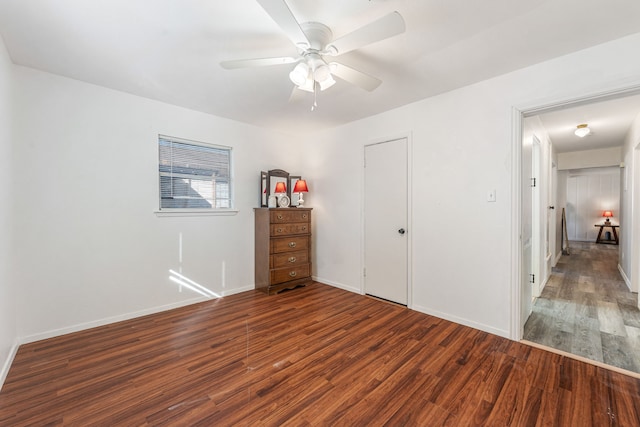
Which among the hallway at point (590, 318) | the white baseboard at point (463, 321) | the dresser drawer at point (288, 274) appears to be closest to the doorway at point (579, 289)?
the hallway at point (590, 318)

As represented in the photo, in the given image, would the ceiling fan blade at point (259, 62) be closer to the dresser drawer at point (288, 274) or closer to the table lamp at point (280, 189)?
the table lamp at point (280, 189)

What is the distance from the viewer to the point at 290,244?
3.80 meters

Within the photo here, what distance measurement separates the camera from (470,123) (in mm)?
2605

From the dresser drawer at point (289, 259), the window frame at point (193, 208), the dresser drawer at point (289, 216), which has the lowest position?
the dresser drawer at point (289, 259)

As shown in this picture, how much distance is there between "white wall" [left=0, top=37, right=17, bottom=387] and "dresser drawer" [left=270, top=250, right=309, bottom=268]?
2.36 m

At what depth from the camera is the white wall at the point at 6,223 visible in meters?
1.90

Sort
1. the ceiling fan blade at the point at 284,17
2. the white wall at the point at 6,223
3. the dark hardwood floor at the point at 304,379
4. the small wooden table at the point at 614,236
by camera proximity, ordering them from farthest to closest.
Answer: the small wooden table at the point at 614,236, the white wall at the point at 6,223, the dark hardwood floor at the point at 304,379, the ceiling fan blade at the point at 284,17

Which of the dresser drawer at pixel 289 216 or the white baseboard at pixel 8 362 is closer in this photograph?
the white baseboard at pixel 8 362

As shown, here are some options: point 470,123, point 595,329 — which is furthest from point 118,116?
point 595,329

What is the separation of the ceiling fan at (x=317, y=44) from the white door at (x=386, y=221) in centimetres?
137

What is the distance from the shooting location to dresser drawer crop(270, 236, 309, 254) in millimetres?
3641

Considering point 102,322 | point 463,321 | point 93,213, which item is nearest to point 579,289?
point 463,321

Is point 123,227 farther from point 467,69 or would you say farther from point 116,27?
point 467,69

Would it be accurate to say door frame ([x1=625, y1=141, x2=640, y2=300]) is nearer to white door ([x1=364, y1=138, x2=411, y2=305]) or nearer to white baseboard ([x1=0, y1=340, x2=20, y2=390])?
white door ([x1=364, y1=138, x2=411, y2=305])
